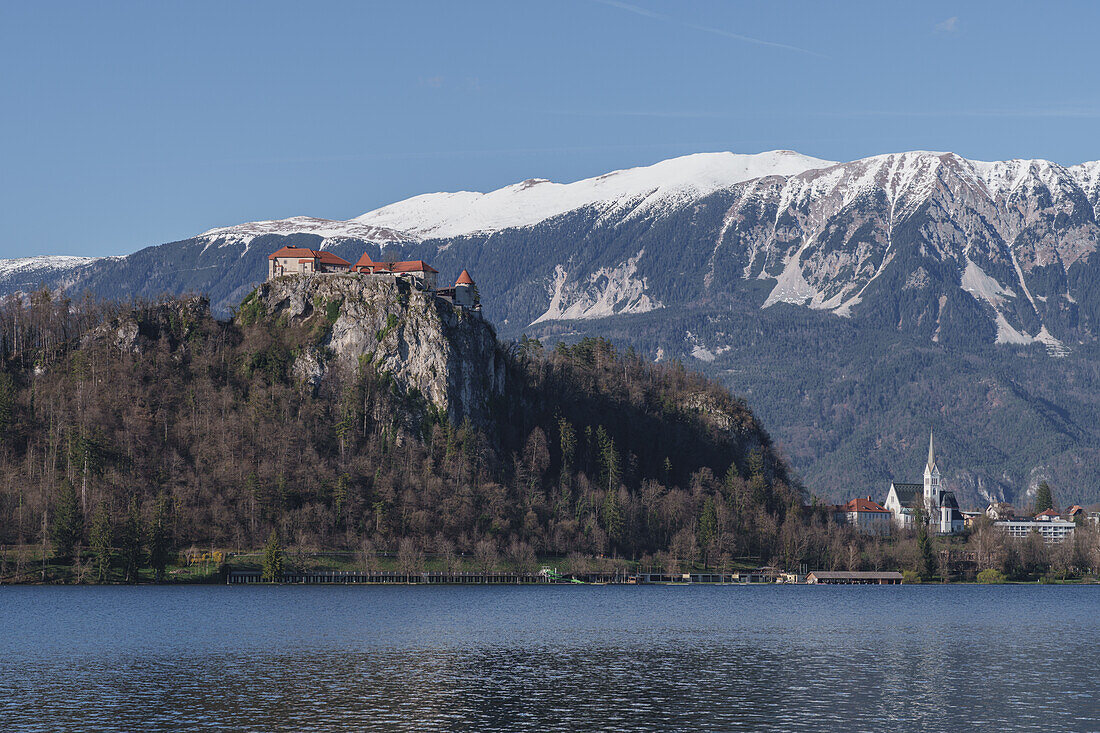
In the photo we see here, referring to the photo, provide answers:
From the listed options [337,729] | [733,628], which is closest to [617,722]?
[337,729]

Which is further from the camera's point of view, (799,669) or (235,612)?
(235,612)

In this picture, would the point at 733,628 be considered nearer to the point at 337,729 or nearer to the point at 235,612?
the point at 235,612

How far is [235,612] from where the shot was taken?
533 feet

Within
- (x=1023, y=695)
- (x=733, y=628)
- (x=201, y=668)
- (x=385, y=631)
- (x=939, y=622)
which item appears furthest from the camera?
(x=939, y=622)

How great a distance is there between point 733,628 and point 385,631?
38990 mm

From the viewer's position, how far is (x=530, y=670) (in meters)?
105

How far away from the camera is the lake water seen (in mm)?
82312

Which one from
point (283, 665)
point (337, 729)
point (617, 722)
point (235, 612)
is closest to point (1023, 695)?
point (617, 722)

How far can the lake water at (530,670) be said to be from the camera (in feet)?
270

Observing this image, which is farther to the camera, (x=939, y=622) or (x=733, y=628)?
(x=939, y=622)

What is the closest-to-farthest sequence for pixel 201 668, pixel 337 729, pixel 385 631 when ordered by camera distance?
pixel 337 729 < pixel 201 668 < pixel 385 631

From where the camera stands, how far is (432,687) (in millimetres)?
94750

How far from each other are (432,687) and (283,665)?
17.4 metres

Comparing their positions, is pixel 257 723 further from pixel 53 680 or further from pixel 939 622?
pixel 939 622
